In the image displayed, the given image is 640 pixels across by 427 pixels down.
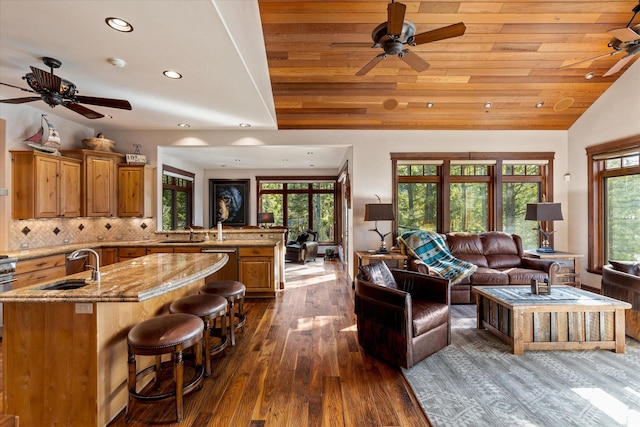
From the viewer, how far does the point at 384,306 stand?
2652 millimetres

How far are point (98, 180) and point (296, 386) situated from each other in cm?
463

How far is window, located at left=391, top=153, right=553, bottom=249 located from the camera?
551 cm

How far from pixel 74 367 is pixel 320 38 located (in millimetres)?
3909

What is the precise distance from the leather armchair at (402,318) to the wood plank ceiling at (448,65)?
230 centimetres

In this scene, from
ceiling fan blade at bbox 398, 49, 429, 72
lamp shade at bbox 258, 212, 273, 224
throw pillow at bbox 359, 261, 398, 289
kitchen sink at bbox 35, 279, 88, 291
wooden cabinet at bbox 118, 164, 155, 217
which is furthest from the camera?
lamp shade at bbox 258, 212, 273, 224

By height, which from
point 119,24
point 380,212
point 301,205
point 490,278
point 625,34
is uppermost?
point 625,34

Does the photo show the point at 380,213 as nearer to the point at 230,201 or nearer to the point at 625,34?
the point at 625,34

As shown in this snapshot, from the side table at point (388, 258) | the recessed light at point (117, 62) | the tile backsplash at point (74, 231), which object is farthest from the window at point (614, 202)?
the tile backsplash at point (74, 231)

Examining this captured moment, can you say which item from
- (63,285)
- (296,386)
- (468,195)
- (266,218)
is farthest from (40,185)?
(468,195)

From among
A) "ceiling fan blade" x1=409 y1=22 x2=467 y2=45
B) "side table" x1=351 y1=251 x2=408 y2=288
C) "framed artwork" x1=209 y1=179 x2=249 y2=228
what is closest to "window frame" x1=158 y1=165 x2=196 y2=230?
"framed artwork" x1=209 y1=179 x2=249 y2=228

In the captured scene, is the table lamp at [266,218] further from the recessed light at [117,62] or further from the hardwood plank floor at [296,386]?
the recessed light at [117,62]

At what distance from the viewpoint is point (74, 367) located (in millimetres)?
1835

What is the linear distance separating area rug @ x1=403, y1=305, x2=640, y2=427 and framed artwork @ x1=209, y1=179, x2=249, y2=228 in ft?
24.2

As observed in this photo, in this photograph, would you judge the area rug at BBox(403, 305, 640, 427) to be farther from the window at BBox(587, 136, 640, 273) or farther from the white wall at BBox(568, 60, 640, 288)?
the white wall at BBox(568, 60, 640, 288)
